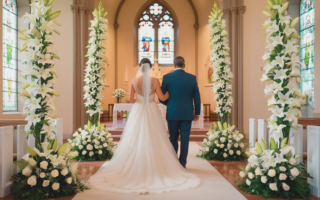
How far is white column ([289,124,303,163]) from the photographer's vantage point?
4.14 metres

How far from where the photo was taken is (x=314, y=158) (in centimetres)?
386

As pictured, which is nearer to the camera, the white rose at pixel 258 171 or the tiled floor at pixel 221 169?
the white rose at pixel 258 171

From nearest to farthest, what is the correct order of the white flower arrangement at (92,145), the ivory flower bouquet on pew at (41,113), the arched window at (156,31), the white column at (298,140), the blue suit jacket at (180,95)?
the ivory flower bouquet on pew at (41,113) < the white column at (298,140) < the blue suit jacket at (180,95) < the white flower arrangement at (92,145) < the arched window at (156,31)

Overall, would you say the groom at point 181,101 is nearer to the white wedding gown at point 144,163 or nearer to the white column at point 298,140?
the white wedding gown at point 144,163

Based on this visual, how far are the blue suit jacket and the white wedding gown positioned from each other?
33cm

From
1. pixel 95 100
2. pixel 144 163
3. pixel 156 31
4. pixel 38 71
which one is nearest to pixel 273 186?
pixel 144 163

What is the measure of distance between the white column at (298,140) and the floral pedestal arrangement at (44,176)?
2.66 metres

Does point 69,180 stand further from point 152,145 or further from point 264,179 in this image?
point 264,179

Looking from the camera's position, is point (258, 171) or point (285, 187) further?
point (258, 171)

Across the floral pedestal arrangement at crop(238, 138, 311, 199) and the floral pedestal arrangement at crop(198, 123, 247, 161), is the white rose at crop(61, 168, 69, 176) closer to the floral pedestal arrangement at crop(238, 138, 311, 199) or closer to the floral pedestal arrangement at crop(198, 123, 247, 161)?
the floral pedestal arrangement at crop(238, 138, 311, 199)

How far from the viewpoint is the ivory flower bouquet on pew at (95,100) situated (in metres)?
6.36

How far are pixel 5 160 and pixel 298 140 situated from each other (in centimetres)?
342

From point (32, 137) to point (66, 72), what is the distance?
19.3ft

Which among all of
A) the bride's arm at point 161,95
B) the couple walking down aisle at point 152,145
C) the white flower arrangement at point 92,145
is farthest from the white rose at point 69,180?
the white flower arrangement at point 92,145
